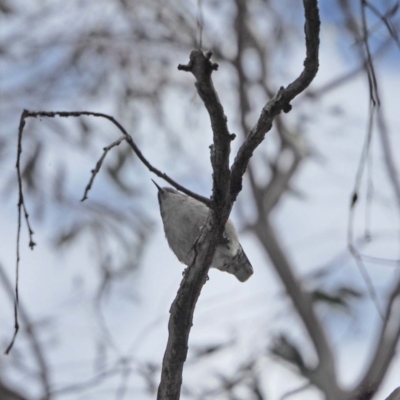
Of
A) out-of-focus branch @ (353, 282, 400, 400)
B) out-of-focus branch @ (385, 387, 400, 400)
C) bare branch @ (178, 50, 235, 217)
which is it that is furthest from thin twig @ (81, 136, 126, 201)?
out-of-focus branch @ (353, 282, 400, 400)

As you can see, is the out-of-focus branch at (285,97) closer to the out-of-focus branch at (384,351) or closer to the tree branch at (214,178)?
the tree branch at (214,178)

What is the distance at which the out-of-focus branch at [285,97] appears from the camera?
1886 mm

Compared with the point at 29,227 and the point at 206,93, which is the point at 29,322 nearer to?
the point at 29,227

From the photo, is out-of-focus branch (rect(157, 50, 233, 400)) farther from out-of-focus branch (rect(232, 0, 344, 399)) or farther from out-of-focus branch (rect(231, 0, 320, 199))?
out-of-focus branch (rect(232, 0, 344, 399))

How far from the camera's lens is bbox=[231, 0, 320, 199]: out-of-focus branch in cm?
189

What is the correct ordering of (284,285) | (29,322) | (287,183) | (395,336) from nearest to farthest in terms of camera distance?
(395,336)
(29,322)
(284,285)
(287,183)

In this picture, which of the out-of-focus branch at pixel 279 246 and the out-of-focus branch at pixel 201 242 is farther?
the out-of-focus branch at pixel 279 246

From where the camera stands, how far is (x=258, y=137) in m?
2.09

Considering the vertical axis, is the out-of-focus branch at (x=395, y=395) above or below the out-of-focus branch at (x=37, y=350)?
below

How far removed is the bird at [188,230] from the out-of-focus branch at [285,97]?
1348 mm

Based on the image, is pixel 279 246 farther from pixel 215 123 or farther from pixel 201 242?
pixel 215 123

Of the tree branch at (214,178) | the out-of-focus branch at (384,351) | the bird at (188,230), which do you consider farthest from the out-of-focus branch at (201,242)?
the out-of-focus branch at (384,351)

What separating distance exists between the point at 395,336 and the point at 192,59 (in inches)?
153

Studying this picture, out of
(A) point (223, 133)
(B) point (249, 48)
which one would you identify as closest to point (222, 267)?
(A) point (223, 133)
